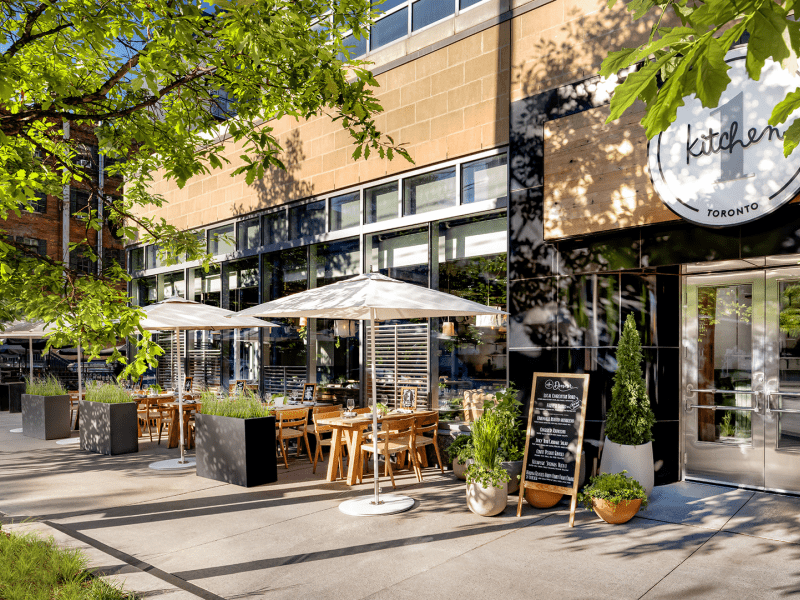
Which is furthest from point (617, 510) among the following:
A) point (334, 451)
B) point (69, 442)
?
point (69, 442)

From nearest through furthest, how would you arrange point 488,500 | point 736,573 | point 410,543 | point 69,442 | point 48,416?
1. point 736,573
2. point 410,543
3. point 488,500
4. point 69,442
5. point 48,416

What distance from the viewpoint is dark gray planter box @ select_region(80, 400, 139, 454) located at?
9680 millimetres

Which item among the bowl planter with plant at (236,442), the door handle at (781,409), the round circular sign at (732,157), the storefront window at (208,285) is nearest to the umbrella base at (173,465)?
the bowl planter with plant at (236,442)

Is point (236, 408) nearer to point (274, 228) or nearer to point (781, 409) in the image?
point (274, 228)

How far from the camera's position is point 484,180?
27.6 ft

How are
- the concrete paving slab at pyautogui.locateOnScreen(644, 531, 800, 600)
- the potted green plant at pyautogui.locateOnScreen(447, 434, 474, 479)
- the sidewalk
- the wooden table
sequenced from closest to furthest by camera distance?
the concrete paving slab at pyautogui.locateOnScreen(644, 531, 800, 600), the sidewalk, the potted green plant at pyautogui.locateOnScreen(447, 434, 474, 479), the wooden table

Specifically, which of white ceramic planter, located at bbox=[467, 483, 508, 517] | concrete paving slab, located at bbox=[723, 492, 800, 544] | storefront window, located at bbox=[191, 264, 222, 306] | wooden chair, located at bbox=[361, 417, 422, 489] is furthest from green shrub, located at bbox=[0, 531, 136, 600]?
storefront window, located at bbox=[191, 264, 222, 306]

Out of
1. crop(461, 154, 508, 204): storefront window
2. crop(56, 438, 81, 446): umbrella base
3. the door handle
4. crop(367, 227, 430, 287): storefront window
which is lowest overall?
crop(56, 438, 81, 446): umbrella base

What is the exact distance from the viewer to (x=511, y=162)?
7.95 m

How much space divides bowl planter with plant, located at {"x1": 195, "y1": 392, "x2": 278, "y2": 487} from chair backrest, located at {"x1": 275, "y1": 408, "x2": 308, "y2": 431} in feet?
2.73

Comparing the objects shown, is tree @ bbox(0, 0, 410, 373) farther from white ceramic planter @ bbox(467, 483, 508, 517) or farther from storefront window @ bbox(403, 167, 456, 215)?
white ceramic planter @ bbox(467, 483, 508, 517)

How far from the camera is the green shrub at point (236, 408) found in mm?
7488

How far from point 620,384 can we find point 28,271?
5.58 m

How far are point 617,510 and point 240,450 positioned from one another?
417cm
